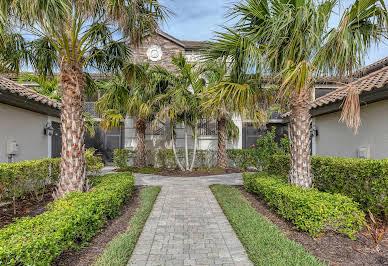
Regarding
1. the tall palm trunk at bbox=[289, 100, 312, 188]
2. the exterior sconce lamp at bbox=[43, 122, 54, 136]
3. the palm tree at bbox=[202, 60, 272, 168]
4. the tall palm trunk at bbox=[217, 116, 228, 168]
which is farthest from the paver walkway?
the exterior sconce lamp at bbox=[43, 122, 54, 136]

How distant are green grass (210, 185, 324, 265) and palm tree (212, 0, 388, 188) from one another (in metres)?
1.44

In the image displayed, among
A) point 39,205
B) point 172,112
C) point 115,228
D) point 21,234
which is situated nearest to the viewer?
point 21,234

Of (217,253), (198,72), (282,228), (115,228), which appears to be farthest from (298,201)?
(198,72)

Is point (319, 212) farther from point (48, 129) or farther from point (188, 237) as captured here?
point (48, 129)

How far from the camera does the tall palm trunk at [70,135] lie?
543cm

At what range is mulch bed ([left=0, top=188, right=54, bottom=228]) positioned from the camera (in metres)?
5.04

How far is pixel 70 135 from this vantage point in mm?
5469

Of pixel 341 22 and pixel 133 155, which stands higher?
pixel 341 22

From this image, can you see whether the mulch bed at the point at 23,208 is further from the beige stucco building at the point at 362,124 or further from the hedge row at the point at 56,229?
the beige stucco building at the point at 362,124

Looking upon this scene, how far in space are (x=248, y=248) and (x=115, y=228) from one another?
2658 millimetres

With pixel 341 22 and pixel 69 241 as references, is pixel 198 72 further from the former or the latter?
pixel 69 241

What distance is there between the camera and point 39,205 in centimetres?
590

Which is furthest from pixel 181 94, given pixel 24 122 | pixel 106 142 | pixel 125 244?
pixel 106 142

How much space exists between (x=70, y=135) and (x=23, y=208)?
2.28m
